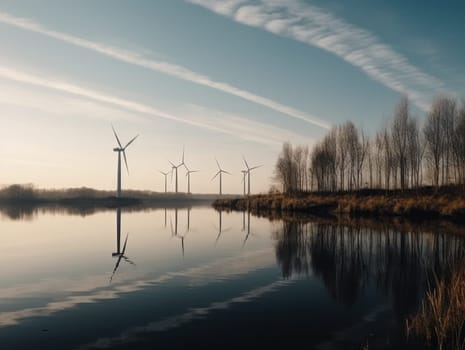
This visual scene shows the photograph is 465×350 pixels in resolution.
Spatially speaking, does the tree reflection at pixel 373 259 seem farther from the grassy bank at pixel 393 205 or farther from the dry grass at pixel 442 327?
the grassy bank at pixel 393 205

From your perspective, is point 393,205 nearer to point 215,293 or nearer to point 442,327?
point 215,293

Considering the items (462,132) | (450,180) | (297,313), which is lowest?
(297,313)

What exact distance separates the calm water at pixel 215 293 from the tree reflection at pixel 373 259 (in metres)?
0.06

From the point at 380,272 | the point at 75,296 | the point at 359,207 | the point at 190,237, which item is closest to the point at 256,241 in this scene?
the point at 190,237

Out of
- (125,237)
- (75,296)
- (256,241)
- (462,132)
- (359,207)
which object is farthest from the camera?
(462,132)

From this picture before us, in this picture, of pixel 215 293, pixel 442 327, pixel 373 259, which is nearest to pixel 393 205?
pixel 373 259

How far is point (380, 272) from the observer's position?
16828mm

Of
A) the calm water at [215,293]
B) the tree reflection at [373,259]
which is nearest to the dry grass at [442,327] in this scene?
the calm water at [215,293]

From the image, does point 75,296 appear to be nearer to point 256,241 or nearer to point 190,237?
point 256,241

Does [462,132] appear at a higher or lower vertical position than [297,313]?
higher

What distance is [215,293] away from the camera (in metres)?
13.6

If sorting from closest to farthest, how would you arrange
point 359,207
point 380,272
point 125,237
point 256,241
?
point 380,272, point 256,241, point 125,237, point 359,207

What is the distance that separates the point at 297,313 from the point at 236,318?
1.70 meters

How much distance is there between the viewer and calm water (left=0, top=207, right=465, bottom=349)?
9.44m
